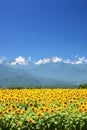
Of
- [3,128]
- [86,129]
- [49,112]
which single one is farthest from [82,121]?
[3,128]

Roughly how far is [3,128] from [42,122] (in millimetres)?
1090

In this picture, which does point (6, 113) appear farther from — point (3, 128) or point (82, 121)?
point (82, 121)

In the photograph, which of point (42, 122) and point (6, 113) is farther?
point (6, 113)

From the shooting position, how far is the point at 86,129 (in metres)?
11.1

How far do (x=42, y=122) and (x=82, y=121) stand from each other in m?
1.17

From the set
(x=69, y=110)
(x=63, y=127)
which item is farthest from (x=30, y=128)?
(x=69, y=110)

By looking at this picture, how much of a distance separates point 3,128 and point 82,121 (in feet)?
7.29

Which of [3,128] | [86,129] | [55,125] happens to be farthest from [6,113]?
[86,129]

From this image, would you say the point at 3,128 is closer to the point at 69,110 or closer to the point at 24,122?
the point at 24,122

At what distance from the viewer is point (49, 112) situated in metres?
11.4

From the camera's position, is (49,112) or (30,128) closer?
(30,128)

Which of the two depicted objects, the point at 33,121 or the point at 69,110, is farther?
the point at 69,110

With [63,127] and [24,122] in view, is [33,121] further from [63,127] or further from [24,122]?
[63,127]

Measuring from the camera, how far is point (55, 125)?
10.8 meters
